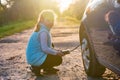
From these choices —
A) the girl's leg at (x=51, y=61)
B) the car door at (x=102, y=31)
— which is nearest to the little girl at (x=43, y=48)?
the girl's leg at (x=51, y=61)

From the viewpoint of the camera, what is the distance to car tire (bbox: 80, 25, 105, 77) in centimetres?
714

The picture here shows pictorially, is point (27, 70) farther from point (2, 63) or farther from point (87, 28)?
point (87, 28)

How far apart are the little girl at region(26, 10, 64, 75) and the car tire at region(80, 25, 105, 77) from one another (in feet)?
1.68

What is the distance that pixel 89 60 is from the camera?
730cm

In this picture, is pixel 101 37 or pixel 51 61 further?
pixel 51 61

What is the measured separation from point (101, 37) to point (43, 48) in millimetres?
1830

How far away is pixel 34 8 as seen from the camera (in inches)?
3086

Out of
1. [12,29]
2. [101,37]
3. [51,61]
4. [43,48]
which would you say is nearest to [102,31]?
[101,37]

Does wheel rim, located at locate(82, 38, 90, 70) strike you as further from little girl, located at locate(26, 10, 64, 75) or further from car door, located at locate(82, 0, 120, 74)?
little girl, located at locate(26, 10, 64, 75)

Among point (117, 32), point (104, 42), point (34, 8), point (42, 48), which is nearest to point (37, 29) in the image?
point (42, 48)

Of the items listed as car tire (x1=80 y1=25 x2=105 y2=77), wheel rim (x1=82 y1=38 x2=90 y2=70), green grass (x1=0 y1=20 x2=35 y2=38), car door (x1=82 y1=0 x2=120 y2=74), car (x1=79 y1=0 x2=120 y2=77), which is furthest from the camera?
green grass (x1=0 y1=20 x2=35 y2=38)

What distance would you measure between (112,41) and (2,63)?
198 inches

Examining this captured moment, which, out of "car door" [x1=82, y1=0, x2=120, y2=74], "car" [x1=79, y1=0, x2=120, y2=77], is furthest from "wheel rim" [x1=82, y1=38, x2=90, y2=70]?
"car door" [x1=82, y1=0, x2=120, y2=74]

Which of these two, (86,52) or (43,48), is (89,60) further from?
(43,48)
